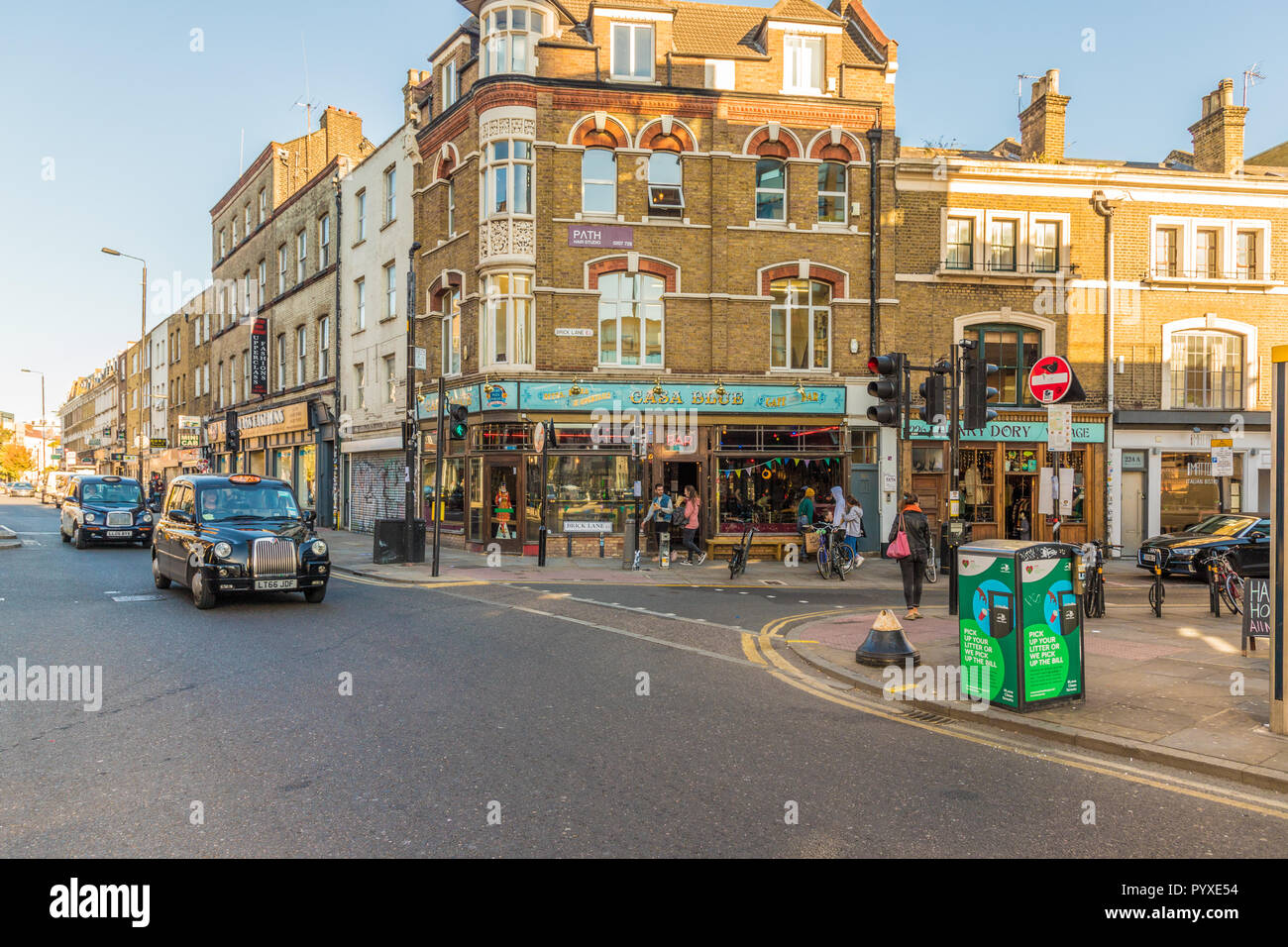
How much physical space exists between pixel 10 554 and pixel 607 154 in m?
17.1

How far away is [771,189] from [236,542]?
1687cm

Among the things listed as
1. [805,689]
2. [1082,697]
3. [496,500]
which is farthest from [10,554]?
[1082,697]

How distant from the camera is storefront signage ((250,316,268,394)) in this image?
37000 mm

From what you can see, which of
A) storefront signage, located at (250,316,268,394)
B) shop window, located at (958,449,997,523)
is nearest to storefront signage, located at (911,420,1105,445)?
shop window, located at (958,449,997,523)

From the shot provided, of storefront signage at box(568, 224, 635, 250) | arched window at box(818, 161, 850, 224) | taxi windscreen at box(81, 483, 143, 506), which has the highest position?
arched window at box(818, 161, 850, 224)

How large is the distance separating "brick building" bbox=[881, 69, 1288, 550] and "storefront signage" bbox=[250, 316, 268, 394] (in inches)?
1081

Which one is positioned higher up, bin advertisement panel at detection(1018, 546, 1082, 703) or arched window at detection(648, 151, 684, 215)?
arched window at detection(648, 151, 684, 215)

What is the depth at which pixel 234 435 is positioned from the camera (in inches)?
1585

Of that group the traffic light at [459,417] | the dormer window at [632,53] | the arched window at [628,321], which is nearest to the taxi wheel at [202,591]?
the traffic light at [459,417]

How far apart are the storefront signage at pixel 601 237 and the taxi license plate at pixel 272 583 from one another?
42.9 feet

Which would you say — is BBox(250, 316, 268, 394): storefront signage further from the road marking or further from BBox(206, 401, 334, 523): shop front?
the road marking

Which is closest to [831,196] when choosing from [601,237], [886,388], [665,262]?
[665,262]
